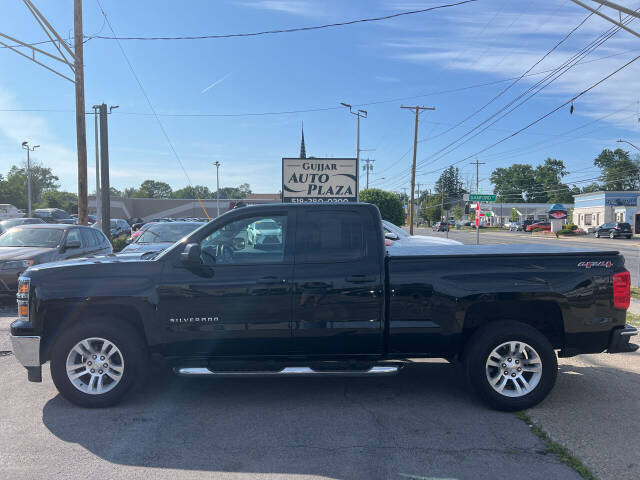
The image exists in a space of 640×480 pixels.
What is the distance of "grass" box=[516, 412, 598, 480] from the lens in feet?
11.7

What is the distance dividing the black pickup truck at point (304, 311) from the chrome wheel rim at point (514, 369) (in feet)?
0.04

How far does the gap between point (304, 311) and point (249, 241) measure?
907mm

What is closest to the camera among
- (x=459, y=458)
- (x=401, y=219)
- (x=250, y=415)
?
(x=459, y=458)

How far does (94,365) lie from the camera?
479cm

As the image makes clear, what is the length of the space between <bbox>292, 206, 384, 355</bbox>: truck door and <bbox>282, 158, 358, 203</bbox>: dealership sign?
Answer: 10227mm

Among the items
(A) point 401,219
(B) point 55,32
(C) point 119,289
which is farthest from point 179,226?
(A) point 401,219

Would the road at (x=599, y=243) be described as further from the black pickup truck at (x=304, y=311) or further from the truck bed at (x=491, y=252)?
the black pickup truck at (x=304, y=311)

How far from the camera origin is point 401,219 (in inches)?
1409

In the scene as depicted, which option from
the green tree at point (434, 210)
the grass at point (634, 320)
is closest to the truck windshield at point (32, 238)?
the grass at point (634, 320)

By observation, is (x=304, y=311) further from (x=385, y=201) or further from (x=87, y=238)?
(x=385, y=201)

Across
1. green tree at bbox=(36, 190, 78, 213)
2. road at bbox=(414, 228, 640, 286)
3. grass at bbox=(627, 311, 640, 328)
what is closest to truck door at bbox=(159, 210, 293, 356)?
grass at bbox=(627, 311, 640, 328)

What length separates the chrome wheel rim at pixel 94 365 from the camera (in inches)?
187

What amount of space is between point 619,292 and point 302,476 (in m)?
3.46

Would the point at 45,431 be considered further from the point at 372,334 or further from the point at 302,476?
the point at 372,334
